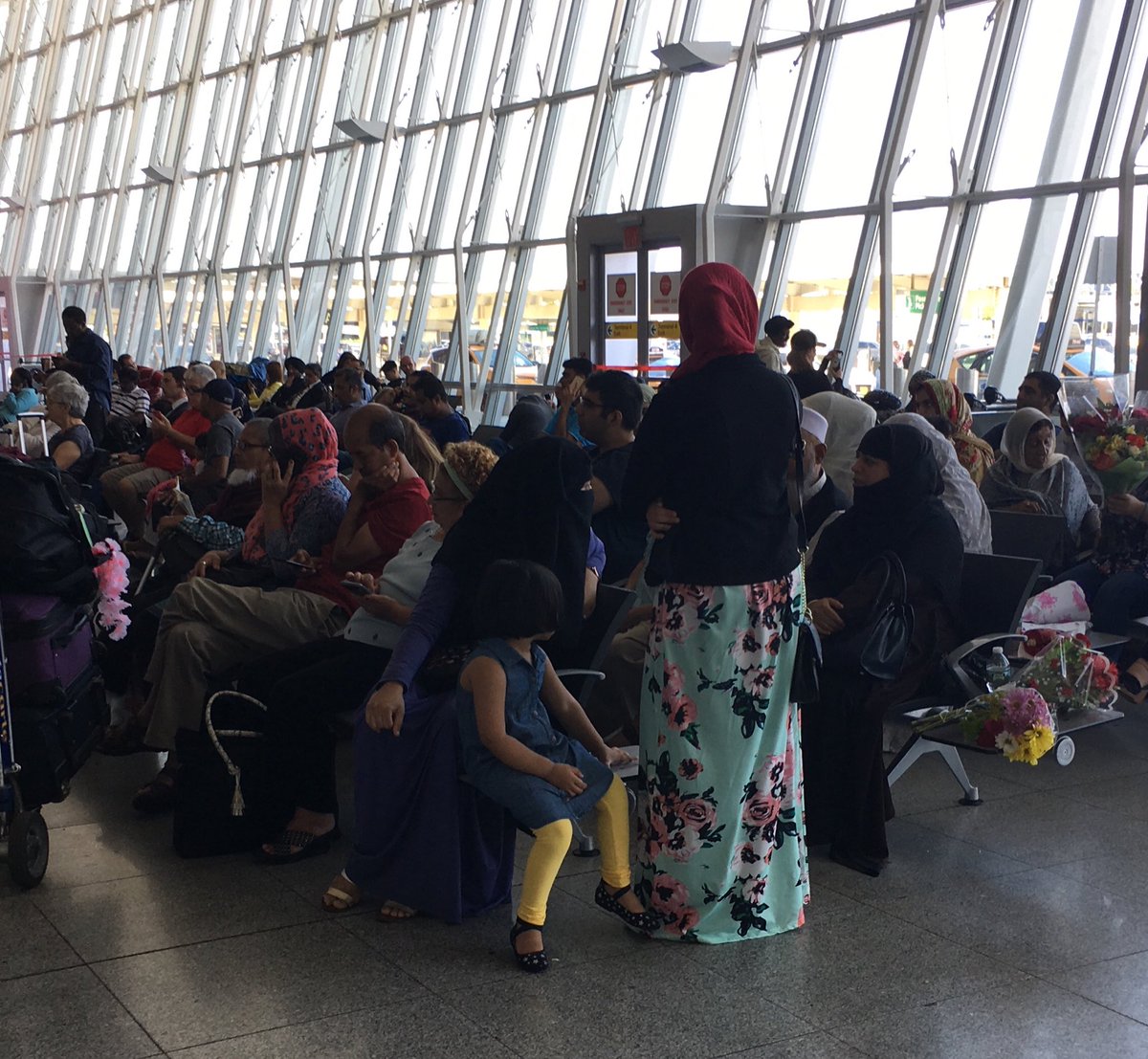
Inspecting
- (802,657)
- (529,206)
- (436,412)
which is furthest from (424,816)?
(529,206)

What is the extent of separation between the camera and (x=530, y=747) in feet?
11.2

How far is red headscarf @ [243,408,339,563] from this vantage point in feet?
16.6

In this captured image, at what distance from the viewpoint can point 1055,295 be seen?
1076 centimetres

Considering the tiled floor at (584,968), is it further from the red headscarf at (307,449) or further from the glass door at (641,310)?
the glass door at (641,310)

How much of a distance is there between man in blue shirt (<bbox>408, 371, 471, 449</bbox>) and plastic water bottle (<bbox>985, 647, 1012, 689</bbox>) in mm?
4426

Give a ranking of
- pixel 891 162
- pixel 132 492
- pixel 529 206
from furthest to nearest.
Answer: pixel 529 206
pixel 891 162
pixel 132 492

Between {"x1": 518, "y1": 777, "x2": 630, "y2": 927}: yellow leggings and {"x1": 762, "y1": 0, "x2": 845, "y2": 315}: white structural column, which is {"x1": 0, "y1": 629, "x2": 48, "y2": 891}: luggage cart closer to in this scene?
{"x1": 518, "y1": 777, "x2": 630, "y2": 927}: yellow leggings

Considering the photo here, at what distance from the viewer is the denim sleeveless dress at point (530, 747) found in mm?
3326

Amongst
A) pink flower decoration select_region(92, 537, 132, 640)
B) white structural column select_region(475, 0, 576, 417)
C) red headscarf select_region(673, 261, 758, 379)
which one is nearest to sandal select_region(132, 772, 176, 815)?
pink flower decoration select_region(92, 537, 132, 640)

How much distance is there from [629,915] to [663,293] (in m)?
9.93

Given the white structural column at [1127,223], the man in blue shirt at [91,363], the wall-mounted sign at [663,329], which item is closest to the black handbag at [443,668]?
the white structural column at [1127,223]

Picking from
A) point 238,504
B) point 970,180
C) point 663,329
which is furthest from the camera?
point 663,329

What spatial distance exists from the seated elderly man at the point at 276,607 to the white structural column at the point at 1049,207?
7592mm

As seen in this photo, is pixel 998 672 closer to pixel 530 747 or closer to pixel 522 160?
pixel 530 747
